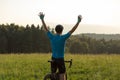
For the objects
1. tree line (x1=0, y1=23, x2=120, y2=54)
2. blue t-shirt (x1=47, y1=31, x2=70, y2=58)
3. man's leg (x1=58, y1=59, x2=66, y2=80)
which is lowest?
man's leg (x1=58, y1=59, x2=66, y2=80)

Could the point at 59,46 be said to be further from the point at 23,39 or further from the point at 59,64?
the point at 23,39

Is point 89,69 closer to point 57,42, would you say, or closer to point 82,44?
point 57,42

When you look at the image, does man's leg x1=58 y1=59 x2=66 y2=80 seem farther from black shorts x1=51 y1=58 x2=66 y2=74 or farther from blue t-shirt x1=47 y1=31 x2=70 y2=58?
blue t-shirt x1=47 y1=31 x2=70 y2=58

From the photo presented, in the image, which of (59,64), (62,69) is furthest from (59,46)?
(62,69)

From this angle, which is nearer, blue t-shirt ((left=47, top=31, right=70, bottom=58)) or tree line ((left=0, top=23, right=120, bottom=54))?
blue t-shirt ((left=47, top=31, right=70, bottom=58))

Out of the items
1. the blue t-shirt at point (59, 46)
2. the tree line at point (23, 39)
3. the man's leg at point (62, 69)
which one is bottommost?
the man's leg at point (62, 69)

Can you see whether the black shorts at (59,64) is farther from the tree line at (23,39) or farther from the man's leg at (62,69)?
the tree line at (23,39)

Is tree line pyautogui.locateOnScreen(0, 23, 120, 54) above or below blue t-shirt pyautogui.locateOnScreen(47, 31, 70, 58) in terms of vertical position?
above

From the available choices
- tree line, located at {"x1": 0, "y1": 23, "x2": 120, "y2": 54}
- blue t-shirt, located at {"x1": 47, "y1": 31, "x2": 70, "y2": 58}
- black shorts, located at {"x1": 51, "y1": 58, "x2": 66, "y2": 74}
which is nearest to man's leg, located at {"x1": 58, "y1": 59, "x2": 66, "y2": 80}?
black shorts, located at {"x1": 51, "y1": 58, "x2": 66, "y2": 74}

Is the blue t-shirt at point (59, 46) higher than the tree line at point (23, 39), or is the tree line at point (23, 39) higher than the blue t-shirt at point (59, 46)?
the tree line at point (23, 39)

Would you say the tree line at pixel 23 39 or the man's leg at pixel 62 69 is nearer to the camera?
the man's leg at pixel 62 69

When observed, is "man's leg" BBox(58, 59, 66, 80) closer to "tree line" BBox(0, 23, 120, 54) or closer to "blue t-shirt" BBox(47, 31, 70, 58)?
"blue t-shirt" BBox(47, 31, 70, 58)

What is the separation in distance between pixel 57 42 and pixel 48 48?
78.2 meters

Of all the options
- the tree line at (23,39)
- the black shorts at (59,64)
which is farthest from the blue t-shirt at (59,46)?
the tree line at (23,39)
